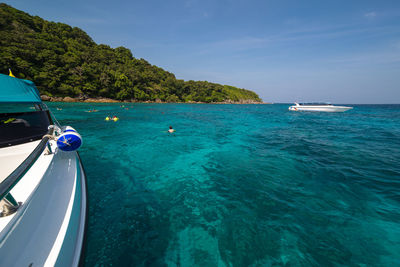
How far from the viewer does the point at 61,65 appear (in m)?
57.5

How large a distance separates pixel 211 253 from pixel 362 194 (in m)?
6.36

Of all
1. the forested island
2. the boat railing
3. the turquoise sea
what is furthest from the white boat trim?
the forested island

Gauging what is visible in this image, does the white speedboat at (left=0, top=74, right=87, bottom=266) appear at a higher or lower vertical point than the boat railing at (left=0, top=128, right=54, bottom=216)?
lower

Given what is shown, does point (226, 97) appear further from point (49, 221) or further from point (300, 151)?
point (49, 221)

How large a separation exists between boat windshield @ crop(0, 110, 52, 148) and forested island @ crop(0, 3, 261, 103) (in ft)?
215

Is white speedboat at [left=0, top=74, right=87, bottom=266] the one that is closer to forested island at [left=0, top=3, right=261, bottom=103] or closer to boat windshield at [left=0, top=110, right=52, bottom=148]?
boat windshield at [left=0, top=110, right=52, bottom=148]

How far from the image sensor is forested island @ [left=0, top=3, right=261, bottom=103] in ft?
156

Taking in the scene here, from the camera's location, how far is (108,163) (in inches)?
299

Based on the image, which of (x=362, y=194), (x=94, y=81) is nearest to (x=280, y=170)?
(x=362, y=194)

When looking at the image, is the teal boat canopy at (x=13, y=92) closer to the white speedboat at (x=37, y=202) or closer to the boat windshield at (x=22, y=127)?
the white speedboat at (x=37, y=202)

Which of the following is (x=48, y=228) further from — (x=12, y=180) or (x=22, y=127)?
(x=22, y=127)

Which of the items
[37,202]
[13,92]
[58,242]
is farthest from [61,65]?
[58,242]

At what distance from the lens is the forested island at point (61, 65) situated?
47438mm

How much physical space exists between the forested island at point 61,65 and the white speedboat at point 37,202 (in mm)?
67775
